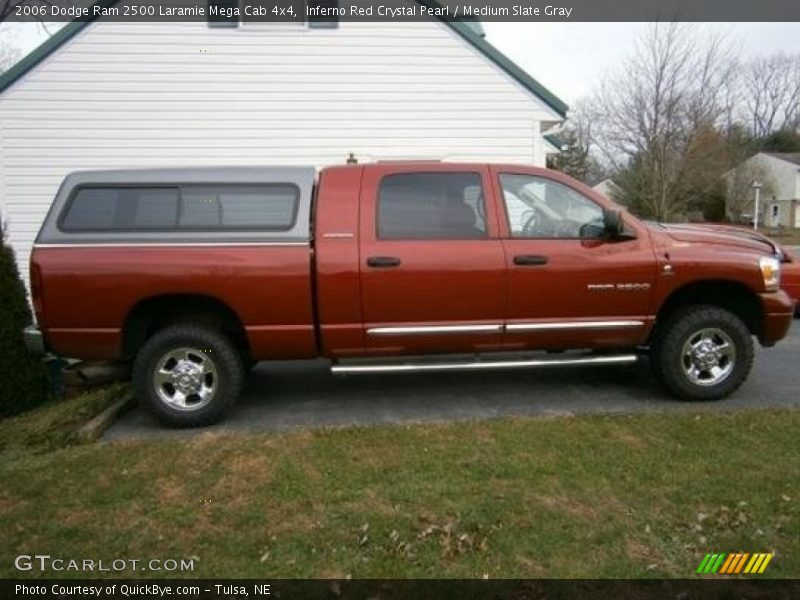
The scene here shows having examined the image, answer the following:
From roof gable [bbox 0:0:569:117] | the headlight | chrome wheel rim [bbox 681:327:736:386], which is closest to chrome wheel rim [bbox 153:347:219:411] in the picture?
chrome wheel rim [bbox 681:327:736:386]

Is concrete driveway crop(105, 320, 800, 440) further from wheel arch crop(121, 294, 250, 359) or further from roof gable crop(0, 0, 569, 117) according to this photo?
roof gable crop(0, 0, 569, 117)

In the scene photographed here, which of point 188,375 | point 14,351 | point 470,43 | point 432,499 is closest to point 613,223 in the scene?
point 432,499

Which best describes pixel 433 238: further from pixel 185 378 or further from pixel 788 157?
pixel 788 157

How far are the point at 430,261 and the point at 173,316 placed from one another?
2.10 m

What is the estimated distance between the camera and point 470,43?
35.0 ft

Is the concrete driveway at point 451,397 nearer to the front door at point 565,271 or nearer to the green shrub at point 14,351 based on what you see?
the front door at point 565,271

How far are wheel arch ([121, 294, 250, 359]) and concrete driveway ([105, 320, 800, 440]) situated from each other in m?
0.68

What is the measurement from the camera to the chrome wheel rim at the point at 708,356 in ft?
16.8

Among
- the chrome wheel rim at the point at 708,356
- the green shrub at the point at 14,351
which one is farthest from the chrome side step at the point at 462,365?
the green shrub at the point at 14,351

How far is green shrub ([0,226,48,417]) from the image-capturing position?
5.19m

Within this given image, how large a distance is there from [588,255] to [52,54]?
974 centimetres

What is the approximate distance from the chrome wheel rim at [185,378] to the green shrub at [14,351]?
4.82ft

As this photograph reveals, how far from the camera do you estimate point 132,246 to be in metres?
4.63

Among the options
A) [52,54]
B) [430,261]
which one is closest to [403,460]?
[430,261]
